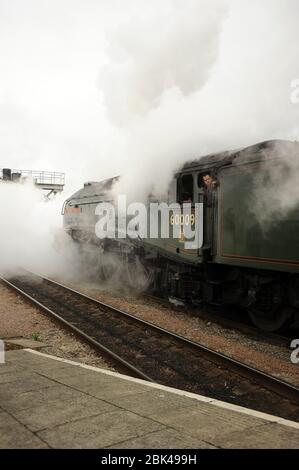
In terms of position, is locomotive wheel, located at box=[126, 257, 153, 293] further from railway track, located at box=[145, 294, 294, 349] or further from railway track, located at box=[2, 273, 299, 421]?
railway track, located at box=[2, 273, 299, 421]

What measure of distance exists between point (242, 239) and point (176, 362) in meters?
2.39

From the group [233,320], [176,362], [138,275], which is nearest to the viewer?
[176,362]

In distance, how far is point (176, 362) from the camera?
6.29 meters

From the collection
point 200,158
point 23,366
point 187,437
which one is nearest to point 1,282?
point 200,158

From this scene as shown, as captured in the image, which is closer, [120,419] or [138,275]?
[120,419]

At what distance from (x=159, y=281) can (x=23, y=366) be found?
6009 millimetres

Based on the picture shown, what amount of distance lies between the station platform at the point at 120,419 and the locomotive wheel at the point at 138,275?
672cm

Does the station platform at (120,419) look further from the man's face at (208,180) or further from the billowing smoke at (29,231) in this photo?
the billowing smoke at (29,231)

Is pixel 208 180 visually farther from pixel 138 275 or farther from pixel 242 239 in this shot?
pixel 138 275

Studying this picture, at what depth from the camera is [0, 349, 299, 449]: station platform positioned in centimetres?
311

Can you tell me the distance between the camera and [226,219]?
8039 mm

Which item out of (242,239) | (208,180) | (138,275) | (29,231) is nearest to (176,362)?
(242,239)

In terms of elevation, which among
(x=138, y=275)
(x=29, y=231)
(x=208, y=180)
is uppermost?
(x=208, y=180)
